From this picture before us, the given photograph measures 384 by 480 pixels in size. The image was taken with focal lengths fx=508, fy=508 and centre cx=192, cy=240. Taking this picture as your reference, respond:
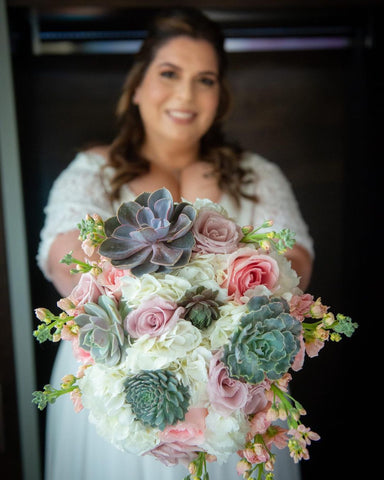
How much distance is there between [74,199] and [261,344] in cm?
72

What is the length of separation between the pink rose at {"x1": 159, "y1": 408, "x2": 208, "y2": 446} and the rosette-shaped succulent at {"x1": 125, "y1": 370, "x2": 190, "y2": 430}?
0.02 m

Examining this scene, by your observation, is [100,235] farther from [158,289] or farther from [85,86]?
[85,86]

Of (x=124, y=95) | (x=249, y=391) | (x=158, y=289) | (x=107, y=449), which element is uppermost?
(x=124, y=95)

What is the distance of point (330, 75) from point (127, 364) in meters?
0.93

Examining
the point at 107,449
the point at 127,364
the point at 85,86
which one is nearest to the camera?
the point at 127,364

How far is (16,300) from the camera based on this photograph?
1.27 m

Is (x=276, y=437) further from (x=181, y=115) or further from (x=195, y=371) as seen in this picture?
(x=181, y=115)

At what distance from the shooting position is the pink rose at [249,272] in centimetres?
72

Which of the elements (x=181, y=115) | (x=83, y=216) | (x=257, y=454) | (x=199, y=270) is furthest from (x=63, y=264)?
(x=257, y=454)

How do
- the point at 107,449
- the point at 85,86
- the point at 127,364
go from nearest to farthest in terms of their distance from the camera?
the point at 127,364, the point at 107,449, the point at 85,86

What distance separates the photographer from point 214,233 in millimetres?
738

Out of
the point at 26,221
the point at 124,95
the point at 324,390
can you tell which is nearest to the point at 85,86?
the point at 124,95

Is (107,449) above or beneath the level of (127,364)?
beneath

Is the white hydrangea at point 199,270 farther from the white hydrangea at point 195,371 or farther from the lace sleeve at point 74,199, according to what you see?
the lace sleeve at point 74,199
